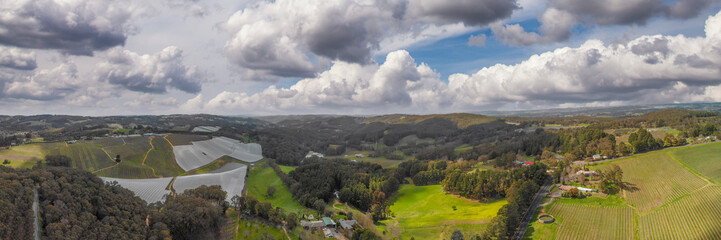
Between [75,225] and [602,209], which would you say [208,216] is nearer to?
[75,225]

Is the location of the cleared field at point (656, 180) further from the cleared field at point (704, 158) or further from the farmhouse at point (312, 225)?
the farmhouse at point (312, 225)

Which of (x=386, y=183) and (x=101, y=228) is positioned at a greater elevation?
(x=101, y=228)

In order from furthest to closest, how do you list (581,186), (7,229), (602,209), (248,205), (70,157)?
(70,157)
(581,186)
(248,205)
(602,209)
(7,229)

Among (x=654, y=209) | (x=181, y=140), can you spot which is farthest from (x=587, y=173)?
(x=181, y=140)

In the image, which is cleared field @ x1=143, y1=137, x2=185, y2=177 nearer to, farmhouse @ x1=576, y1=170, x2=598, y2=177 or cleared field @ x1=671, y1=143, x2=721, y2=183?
farmhouse @ x1=576, y1=170, x2=598, y2=177

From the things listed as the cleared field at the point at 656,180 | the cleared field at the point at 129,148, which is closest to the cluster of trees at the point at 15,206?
the cleared field at the point at 129,148

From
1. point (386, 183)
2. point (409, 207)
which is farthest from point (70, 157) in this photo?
point (409, 207)

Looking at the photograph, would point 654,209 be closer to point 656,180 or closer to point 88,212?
point 656,180

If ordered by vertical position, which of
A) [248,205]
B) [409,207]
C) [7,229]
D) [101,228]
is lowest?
[409,207]
